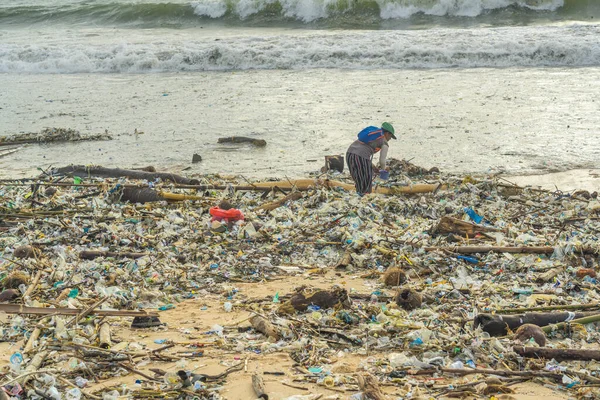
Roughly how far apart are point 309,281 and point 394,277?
2.35 ft

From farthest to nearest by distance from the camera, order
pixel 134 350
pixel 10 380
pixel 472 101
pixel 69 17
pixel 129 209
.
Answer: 1. pixel 69 17
2. pixel 472 101
3. pixel 129 209
4. pixel 134 350
5. pixel 10 380

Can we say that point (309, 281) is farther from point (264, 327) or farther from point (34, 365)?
point (34, 365)

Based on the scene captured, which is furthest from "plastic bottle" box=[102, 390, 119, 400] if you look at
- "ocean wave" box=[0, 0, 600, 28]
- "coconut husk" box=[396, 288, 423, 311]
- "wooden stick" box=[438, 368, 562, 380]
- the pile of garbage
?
"ocean wave" box=[0, 0, 600, 28]

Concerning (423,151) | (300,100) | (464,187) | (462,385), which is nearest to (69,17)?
(300,100)

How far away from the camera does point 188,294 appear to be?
5.42 metres

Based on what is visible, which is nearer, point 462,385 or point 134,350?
point 462,385

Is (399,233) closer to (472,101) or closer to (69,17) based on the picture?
(472,101)

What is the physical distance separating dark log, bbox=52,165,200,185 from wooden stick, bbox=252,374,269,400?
15.6 ft

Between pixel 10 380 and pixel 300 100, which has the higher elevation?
pixel 300 100

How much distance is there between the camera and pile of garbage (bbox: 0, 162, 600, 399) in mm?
3873

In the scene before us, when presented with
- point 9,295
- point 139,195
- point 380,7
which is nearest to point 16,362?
point 9,295

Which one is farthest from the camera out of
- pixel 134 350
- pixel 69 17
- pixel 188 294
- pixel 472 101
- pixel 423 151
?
pixel 69 17

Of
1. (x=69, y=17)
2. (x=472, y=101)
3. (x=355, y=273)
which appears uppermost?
(x=69, y=17)

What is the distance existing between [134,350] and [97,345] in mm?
244
